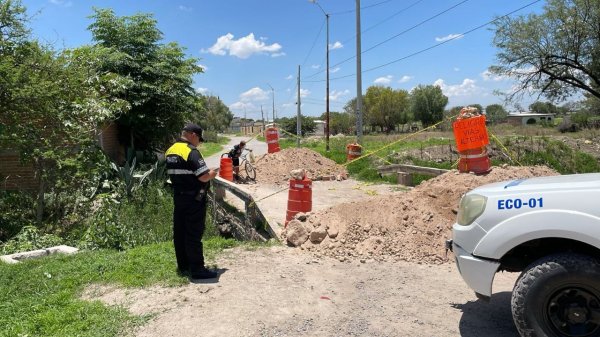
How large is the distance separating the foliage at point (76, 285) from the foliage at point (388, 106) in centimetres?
7294

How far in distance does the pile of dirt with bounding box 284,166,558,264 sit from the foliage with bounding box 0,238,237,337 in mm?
1337

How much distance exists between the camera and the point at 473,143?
941cm

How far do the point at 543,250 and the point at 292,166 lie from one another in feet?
45.6

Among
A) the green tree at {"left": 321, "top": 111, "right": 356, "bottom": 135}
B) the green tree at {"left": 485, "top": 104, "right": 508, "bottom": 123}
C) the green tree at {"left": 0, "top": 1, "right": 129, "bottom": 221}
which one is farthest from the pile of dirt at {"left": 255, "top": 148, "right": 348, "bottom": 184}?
the green tree at {"left": 321, "top": 111, "right": 356, "bottom": 135}

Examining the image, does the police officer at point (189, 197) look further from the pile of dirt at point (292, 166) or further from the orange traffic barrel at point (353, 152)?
the orange traffic barrel at point (353, 152)

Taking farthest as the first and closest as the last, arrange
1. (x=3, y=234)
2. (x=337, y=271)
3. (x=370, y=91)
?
(x=370, y=91), (x=3, y=234), (x=337, y=271)

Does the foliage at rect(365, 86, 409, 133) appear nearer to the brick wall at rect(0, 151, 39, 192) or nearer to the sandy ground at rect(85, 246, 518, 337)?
the brick wall at rect(0, 151, 39, 192)

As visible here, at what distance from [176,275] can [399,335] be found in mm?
2798

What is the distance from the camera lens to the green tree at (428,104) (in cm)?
7394

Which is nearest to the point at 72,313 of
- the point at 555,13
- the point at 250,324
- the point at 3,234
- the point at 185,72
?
Result: the point at 250,324

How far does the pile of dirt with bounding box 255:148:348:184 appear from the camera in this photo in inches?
658

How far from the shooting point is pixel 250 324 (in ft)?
14.1

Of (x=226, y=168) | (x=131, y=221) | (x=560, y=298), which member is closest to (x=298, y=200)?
(x=131, y=221)

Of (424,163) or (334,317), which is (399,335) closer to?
(334,317)
